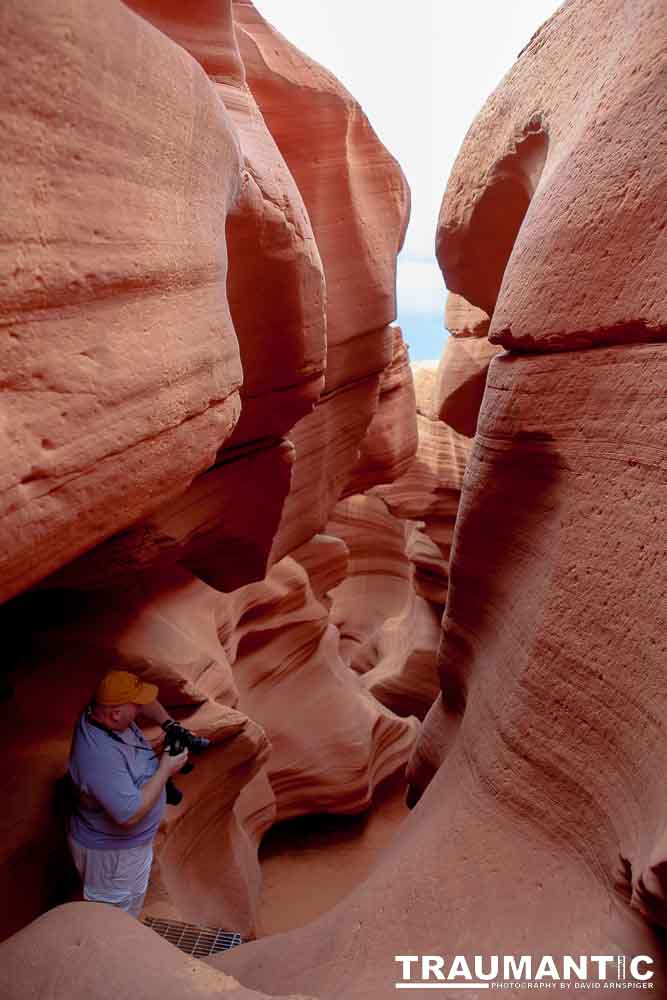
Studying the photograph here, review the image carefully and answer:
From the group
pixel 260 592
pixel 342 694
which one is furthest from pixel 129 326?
pixel 342 694

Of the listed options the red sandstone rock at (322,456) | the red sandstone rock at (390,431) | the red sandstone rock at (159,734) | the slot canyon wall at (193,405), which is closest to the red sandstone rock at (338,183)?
the slot canyon wall at (193,405)

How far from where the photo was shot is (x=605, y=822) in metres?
2.15

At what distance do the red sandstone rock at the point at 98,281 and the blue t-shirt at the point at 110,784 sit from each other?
4.18 feet

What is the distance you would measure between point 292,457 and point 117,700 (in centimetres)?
176

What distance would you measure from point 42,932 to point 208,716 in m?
1.86

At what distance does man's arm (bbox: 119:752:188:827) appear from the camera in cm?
291

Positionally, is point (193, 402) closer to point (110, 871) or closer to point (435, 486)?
point (110, 871)

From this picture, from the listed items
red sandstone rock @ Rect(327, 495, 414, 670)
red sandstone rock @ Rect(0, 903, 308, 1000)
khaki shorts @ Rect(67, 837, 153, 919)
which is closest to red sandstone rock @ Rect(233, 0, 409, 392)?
khaki shorts @ Rect(67, 837, 153, 919)

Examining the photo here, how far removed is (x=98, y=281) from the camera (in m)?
1.70

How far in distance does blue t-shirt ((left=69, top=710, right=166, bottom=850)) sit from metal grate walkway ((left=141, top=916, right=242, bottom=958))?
476mm

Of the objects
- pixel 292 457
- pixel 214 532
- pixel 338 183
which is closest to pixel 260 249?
pixel 292 457

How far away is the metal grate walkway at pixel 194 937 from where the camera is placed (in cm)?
316

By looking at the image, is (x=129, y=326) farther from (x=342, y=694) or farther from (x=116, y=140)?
(x=342, y=694)

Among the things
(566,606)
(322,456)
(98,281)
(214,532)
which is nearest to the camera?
(98,281)
